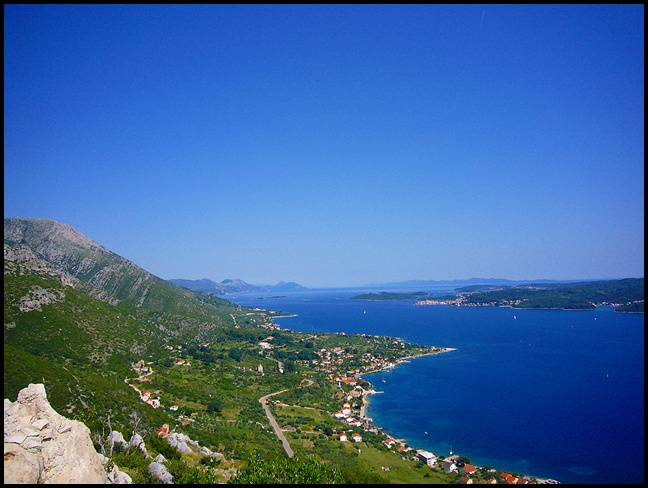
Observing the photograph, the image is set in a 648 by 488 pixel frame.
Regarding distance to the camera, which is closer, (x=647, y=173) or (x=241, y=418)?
(x=647, y=173)

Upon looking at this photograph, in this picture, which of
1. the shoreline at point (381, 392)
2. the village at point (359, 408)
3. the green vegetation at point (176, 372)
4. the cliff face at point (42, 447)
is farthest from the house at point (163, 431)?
the shoreline at point (381, 392)

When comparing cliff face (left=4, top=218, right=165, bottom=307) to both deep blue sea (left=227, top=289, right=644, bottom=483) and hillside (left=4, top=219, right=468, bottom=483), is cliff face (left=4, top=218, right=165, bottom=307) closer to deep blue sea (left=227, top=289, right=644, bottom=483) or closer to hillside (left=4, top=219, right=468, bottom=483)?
hillside (left=4, top=219, right=468, bottom=483)

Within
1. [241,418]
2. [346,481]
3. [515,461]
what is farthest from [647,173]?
[241,418]

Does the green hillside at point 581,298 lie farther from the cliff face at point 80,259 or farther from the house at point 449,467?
the cliff face at point 80,259

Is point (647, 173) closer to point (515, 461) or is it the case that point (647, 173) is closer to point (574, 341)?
point (515, 461)

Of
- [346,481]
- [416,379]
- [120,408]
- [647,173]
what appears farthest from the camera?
[416,379]

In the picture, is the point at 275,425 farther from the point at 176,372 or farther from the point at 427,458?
the point at 176,372

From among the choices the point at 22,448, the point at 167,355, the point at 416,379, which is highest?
the point at 22,448
